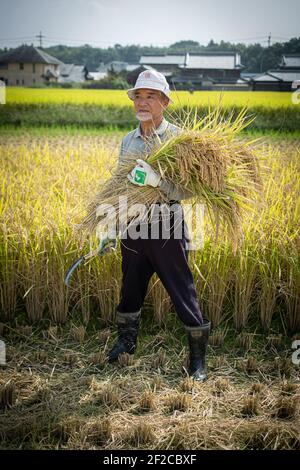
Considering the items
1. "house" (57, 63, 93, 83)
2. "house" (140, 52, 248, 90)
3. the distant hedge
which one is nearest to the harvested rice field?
the distant hedge

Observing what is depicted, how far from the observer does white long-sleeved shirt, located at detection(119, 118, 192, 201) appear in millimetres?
2422

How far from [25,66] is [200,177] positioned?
3310cm

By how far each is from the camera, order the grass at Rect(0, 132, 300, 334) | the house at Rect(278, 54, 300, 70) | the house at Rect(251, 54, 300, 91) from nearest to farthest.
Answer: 1. the grass at Rect(0, 132, 300, 334)
2. the house at Rect(251, 54, 300, 91)
3. the house at Rect(278, 54, 300, 70)

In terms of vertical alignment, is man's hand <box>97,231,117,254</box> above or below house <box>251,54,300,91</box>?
below

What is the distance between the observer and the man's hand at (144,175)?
2318 mm

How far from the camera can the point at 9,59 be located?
3123 cm

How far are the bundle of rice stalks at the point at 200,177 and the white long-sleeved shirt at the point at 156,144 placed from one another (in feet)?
0.08

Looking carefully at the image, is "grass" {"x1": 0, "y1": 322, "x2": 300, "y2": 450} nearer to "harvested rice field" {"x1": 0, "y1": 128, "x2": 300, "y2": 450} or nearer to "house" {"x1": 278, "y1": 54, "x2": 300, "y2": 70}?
"harvested rice field" {"x1": 0, "y1": 128, "x2": 300, "y2": 450}

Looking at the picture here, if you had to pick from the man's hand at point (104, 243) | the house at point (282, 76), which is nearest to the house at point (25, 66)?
the house at point (282, 76)

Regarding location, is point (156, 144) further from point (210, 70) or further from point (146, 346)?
point (210, 70)

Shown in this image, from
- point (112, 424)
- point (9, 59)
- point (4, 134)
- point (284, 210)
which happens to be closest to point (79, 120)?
point (4, 134)

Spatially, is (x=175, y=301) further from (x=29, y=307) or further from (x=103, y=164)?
(x=103, y=164)

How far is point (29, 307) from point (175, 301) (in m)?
1.12

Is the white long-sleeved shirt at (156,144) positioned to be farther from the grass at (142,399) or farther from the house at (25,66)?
the house at (25,66)
